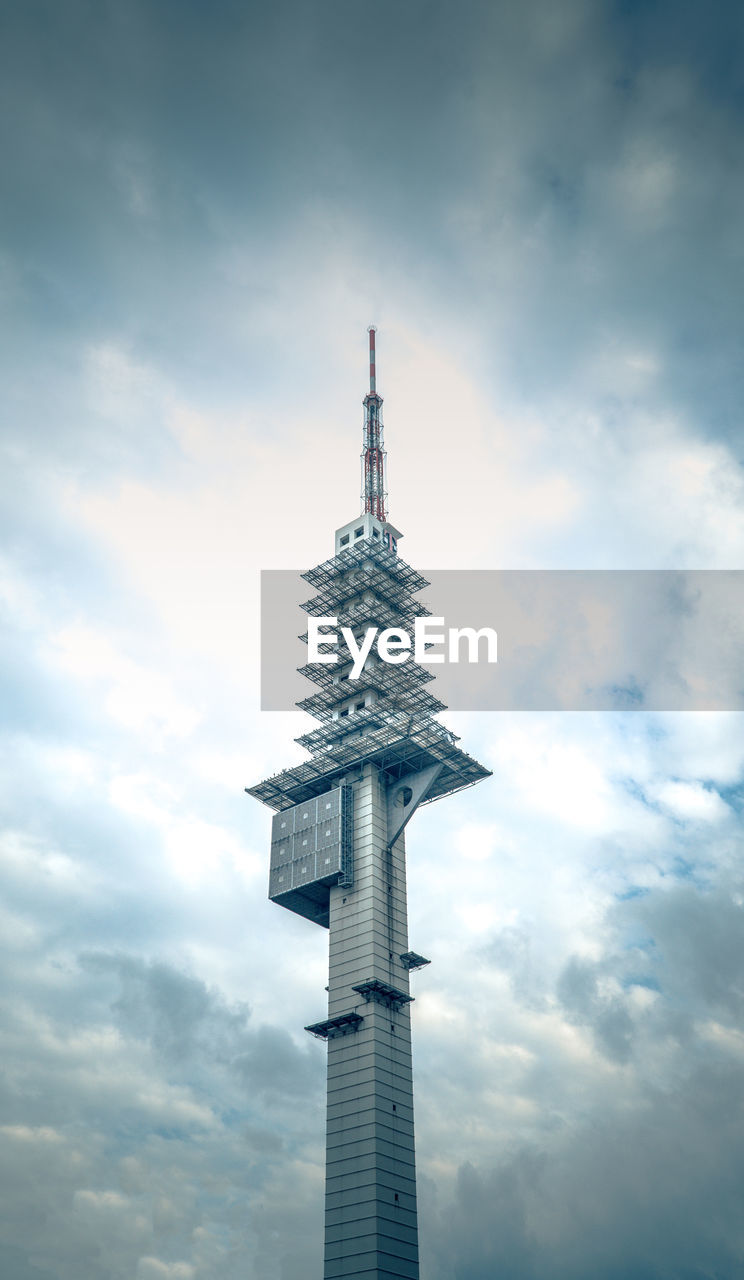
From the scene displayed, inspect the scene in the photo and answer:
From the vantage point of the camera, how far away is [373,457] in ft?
644

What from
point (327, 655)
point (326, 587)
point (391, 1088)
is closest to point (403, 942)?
point (391, 1088)

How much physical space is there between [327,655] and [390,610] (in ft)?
42.5

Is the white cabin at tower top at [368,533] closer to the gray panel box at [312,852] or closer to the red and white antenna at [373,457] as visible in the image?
the red and white antenna at [373,457]

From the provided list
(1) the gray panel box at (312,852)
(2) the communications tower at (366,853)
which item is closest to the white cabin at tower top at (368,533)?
(2) the communications tower at (366,853)

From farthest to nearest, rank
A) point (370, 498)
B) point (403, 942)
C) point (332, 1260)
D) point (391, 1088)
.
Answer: point (370, 498) → point (403, 942) → point (391, 1088) → point (332, 1260)

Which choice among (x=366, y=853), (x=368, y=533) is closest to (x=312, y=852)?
(x=366, y=853)

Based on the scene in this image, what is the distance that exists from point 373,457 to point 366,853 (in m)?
77.6

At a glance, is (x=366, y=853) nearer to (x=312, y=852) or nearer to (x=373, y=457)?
(x=312, y=852)

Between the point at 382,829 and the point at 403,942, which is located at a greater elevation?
the point at 382,829

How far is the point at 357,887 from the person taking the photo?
491ft

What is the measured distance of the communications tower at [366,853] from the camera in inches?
5074

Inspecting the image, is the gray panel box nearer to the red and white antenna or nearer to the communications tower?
the communications tower

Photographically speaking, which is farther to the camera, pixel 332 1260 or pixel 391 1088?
pixel 391 1088

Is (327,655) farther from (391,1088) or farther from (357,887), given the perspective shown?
(391,1088)
